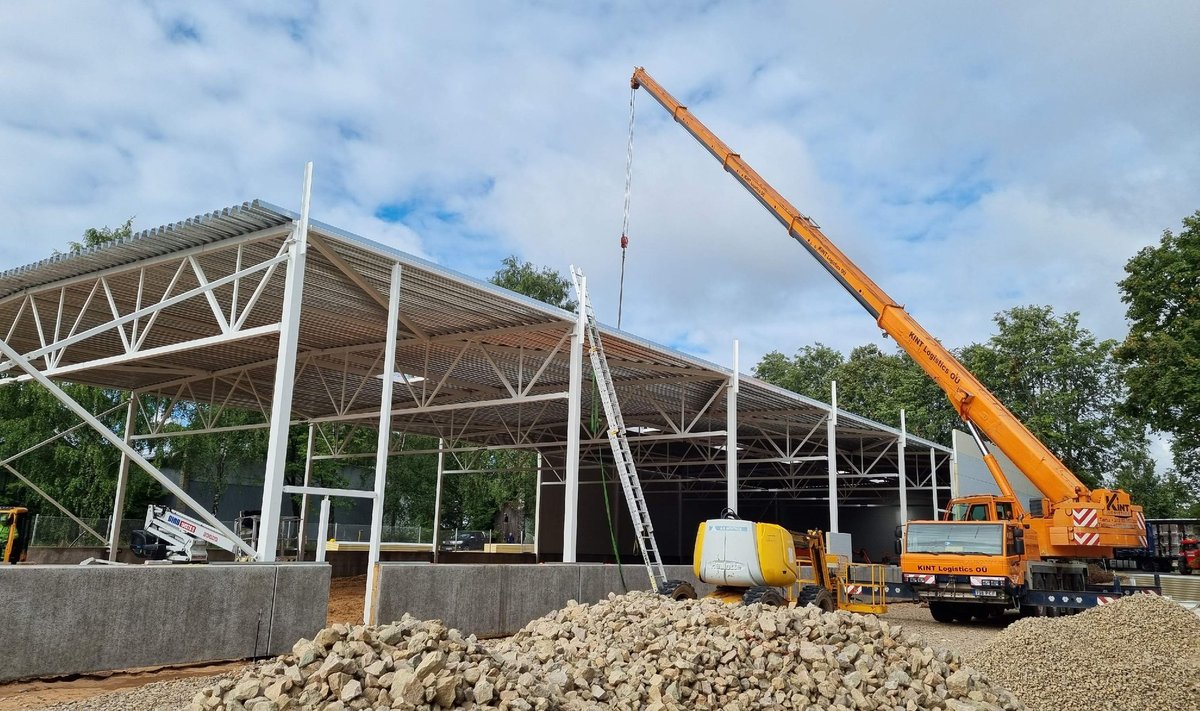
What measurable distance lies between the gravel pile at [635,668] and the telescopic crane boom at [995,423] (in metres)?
10.5

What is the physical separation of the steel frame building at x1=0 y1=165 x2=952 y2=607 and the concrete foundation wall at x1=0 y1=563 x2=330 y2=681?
0.83m

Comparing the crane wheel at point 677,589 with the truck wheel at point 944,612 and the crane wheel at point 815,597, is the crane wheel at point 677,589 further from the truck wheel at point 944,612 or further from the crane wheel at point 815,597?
the truck wheel at point 944,612

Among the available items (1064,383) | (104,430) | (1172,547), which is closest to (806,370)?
(1064,383)

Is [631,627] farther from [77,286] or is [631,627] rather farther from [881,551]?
[881,551]

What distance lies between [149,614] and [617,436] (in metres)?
9.89

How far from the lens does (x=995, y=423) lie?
65.0 feet

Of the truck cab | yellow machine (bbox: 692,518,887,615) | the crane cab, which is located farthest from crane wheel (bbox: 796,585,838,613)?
the crane cab

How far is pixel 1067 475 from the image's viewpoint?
64.0ft

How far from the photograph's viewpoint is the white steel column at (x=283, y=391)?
41.0 feet

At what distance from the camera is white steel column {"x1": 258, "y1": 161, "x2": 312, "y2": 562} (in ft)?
41.0

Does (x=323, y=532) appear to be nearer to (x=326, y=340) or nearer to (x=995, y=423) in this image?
(x=326, y=340)

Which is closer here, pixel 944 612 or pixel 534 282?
pixel 944 612

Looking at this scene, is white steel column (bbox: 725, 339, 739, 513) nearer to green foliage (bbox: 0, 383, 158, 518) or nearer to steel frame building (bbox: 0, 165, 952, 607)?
steel frame building (bbox: 0, 165, 952, 607)

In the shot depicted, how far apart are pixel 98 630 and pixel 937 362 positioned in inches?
690
